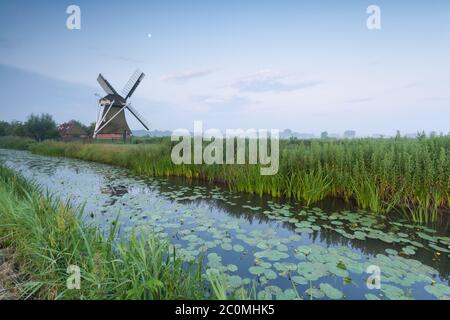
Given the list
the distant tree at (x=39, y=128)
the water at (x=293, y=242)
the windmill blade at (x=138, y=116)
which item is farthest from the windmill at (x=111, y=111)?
the water at (x=293, y=242)

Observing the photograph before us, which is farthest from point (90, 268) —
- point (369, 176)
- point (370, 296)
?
point (369, 176)

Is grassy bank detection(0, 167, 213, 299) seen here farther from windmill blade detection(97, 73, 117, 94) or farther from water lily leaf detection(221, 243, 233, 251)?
windmill blade detection(97, 73, 117, 94)

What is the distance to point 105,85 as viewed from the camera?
25359 mm

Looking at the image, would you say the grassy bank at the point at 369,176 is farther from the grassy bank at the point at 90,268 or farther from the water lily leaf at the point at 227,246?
the grassy bank at the point at 90,268

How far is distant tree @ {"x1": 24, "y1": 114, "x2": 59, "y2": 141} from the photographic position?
1277 inches

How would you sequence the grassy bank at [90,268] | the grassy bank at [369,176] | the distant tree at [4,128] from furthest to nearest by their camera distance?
the distant tree at [4,128] < the grassy bank at [369,176] < the grassy bank at [90,268]

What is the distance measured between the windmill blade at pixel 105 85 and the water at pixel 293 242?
23.1 meters

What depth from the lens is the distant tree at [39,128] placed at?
32438mm

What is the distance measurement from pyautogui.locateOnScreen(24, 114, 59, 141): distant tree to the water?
115 feet

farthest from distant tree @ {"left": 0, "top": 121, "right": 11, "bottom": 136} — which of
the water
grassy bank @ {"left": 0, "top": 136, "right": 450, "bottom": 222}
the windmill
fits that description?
grassy bank @ {"left": 0, "top": 136, "right": 450, "bottom": 222}

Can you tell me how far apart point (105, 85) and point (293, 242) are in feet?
91.2

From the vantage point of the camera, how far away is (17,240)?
8.74ft
